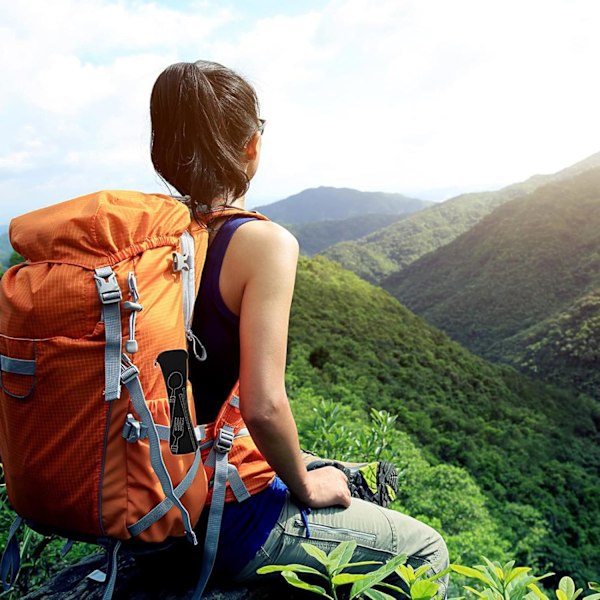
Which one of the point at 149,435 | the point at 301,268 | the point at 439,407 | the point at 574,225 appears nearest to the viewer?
the point at 149,435

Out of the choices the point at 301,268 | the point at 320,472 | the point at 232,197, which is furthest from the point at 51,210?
the point at 301,268

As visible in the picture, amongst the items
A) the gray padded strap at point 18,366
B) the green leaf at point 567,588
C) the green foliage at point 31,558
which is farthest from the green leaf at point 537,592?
the green foliage at point 31,558

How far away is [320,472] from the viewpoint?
4.69 feet

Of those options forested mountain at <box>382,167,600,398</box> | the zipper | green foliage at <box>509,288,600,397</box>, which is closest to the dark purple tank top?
the zipper

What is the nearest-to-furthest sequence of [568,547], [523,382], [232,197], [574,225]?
[232,197] < [568,547] < [523,382] < [574,225]

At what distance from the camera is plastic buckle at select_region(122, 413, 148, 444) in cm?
108

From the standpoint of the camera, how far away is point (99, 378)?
3.50 ft

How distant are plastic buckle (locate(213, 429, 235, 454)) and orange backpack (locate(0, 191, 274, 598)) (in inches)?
3.1

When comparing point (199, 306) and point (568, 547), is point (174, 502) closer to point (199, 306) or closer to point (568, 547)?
point (199, 306)

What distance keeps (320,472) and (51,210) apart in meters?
0.90

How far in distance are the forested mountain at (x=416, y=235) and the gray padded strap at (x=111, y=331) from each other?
9806cm

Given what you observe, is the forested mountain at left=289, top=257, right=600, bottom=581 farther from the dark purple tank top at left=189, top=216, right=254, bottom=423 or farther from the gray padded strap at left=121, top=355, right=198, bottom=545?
the gray padded strap at left=121, top=355, right=198, bottom=545

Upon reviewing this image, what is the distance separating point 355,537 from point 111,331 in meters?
0.77

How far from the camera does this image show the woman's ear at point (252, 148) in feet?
4.45
